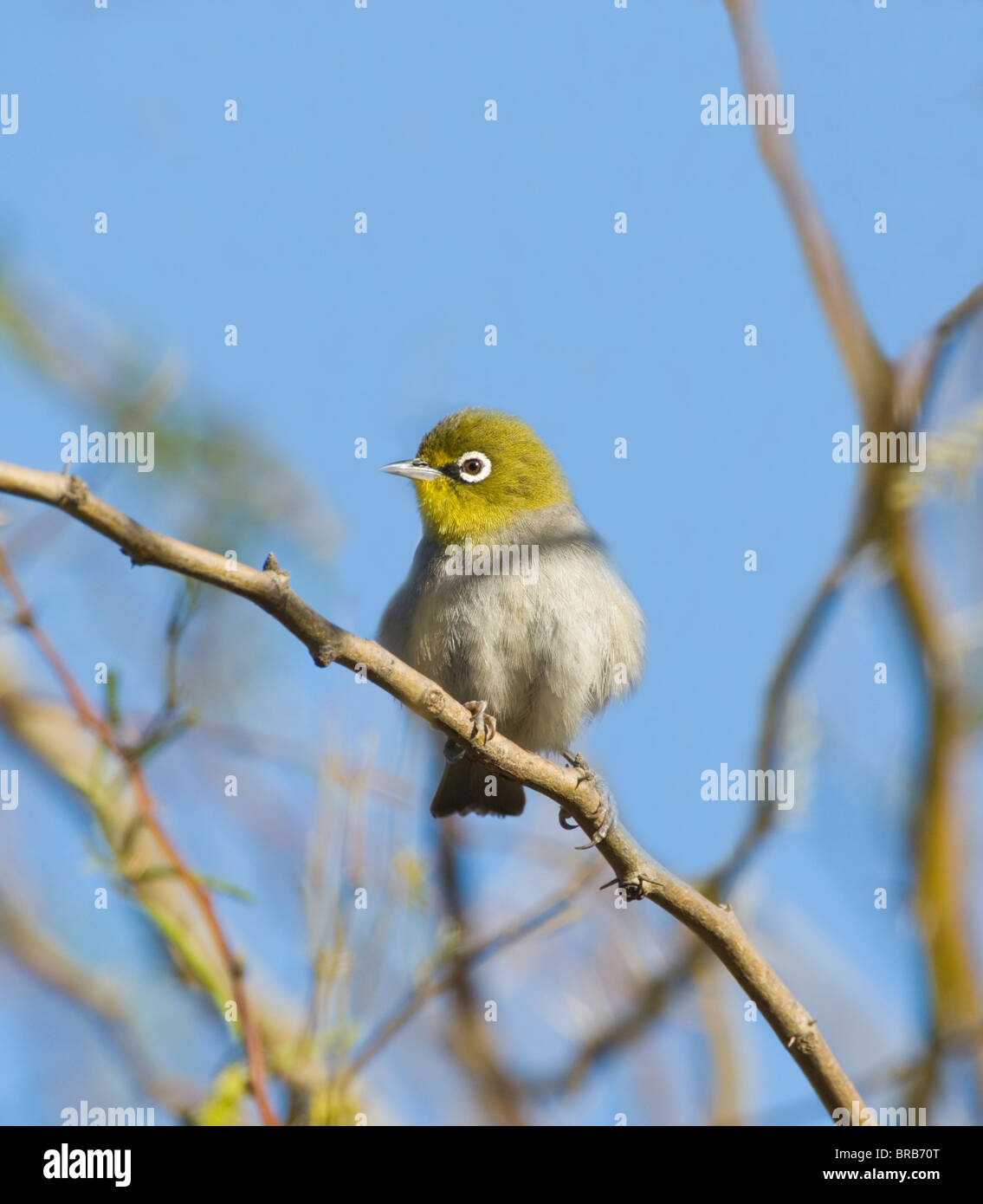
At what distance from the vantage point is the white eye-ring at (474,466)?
21.0 feet

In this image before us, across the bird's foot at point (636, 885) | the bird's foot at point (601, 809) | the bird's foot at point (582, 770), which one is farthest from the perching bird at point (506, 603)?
the bird's foot at point (636, 885)

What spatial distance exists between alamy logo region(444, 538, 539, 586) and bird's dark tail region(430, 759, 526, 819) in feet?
3.24

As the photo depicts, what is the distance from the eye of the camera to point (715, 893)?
553cm

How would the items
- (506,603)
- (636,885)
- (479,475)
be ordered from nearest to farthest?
1. (636,885)
2. (506,603)
3. (479,475)

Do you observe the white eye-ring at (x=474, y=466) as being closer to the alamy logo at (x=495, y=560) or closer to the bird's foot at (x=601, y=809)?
the alamy logo at (x=495, y=560)

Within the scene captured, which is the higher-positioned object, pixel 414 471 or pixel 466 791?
pixel 414 471

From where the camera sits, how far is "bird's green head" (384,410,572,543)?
627cm

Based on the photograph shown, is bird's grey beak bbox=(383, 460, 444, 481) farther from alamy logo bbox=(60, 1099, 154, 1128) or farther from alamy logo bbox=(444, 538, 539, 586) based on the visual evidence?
alamy logo bbox=(60, 1099, 154, 1128)

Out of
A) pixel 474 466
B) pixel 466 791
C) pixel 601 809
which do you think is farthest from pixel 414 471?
pixel 601 809

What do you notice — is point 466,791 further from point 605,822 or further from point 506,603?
point 605,822

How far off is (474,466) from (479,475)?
6 cm

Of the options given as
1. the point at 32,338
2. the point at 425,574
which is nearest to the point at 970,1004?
the point at 425,574

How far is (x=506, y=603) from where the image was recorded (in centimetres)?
571

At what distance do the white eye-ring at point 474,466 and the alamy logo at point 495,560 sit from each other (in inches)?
16.2
